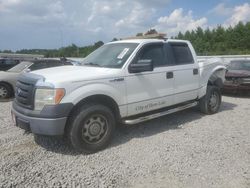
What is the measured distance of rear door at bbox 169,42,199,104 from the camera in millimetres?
6230

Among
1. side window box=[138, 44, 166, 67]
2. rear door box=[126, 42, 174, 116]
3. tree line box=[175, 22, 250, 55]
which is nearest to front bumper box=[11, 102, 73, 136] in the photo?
rear door box=[126, 42, 174, 116]

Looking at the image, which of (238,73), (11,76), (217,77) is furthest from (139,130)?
(11,76)

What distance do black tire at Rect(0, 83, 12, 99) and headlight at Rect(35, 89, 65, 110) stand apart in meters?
6.22

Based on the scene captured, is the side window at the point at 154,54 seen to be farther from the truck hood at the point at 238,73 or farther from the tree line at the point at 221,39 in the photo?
the tree line at the point at 221,39

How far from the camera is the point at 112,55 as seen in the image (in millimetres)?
5645

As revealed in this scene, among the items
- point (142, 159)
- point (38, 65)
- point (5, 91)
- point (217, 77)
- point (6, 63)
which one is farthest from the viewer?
point (6, 63)

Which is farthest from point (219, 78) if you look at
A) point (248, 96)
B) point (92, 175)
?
point (92, 175)

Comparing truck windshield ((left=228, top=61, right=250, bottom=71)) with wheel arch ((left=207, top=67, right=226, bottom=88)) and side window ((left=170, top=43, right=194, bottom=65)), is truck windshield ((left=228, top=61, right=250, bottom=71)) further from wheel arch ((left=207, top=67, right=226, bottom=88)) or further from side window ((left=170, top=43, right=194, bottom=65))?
side window ((left=170, top=43, right=194, bottom=65))

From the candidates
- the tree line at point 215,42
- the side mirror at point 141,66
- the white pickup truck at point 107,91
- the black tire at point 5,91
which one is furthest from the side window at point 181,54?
the tree line at point 215,42

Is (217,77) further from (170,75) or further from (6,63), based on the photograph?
(6,63)

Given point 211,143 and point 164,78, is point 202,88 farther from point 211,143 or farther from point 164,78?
point 211,143

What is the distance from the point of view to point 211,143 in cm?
528

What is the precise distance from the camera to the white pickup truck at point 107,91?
443cm

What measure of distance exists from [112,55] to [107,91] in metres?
1.08
